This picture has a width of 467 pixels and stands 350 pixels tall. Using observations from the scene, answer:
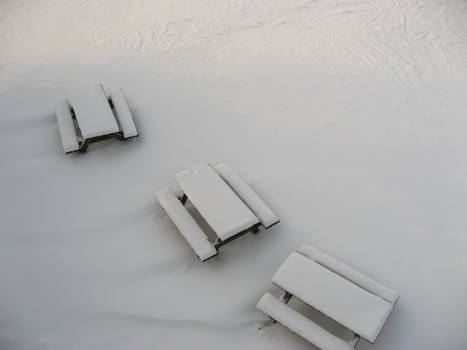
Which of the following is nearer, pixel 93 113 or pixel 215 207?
pixel 215 207

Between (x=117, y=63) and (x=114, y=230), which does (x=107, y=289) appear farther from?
(x=117, y=63)

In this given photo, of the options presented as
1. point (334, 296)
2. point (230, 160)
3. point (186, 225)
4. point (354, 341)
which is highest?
point (230, 160)

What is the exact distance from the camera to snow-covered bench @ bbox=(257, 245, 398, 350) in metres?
2.22

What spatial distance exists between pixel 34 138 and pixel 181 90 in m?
1.57

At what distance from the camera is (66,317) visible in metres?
2.47

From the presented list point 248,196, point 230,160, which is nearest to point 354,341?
point 248,196

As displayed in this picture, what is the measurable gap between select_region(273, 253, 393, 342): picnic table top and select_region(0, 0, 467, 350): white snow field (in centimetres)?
23

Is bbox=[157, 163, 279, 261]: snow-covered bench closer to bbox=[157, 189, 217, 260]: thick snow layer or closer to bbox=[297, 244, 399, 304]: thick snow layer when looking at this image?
bbox=[157, 189, 217, 260]: thick snow layer

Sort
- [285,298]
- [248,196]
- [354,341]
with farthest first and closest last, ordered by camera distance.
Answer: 1. [248,196]
2. [285,298]
3. [354,341]

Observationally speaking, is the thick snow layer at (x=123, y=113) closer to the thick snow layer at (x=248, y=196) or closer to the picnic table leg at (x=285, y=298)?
the thick snow layer at (x=248, y=196)

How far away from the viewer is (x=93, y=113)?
3576 millimetres

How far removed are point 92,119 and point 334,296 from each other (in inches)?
101

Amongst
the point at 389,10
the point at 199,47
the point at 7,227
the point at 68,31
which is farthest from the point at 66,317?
the point at 389,10

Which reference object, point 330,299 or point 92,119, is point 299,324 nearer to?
point 330,299
